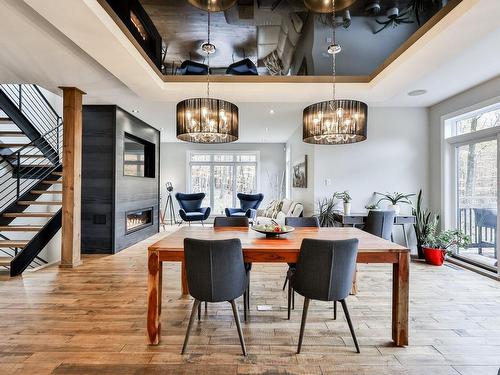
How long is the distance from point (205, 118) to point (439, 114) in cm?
433

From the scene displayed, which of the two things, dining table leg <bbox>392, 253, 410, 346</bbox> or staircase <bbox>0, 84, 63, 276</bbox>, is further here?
staircase <bbox>0, 84, 63, 276</bbox>

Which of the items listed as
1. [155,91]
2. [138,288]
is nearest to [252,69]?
[155,91]

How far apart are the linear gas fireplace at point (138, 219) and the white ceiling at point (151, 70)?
2223 millimetres

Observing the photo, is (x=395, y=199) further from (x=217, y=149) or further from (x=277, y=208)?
(x=217, y=149)

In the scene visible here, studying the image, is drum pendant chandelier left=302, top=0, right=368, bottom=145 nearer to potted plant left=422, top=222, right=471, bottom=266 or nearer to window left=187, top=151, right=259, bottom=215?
potted plant left=422, top=222, right=471, bottom=266

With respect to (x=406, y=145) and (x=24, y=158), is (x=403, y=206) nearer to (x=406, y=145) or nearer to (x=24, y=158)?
(x=406, y=145)

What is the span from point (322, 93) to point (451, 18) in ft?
5.91

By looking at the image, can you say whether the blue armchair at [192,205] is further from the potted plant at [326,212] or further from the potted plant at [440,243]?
the potted plant at [440,243]

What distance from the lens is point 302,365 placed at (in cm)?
188

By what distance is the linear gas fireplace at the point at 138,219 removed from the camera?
18.0 feet

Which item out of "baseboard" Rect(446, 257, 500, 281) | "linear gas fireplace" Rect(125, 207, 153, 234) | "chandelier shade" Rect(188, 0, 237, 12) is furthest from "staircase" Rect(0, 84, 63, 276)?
"baseboard" Rect(446, 257, 500, 281)

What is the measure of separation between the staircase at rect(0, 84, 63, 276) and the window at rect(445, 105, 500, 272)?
652 centimetres

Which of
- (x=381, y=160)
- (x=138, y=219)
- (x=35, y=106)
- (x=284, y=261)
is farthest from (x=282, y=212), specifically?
(x=35, y=106)

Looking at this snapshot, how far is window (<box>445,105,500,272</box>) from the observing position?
384 centimetres
